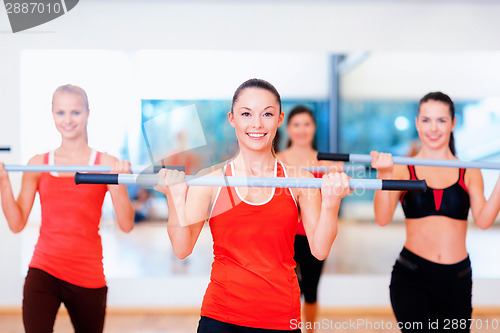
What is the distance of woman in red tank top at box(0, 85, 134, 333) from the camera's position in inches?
82.8

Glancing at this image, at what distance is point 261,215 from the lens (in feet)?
5.40

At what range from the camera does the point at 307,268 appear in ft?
10.5

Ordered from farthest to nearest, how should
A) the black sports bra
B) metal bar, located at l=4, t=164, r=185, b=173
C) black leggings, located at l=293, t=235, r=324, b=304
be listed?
black leggings, located at l=293, t=235, r=324, b=304 < the black sports bra < metal bar, located at l=4, t=164, r=185, b=173

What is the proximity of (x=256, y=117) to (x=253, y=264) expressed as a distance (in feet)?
1.64

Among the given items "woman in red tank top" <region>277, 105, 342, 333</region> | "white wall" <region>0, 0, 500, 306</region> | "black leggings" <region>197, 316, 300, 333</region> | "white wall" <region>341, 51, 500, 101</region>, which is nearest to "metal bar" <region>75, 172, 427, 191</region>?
"black leggings" <region>197, 316, 300, 333</region>

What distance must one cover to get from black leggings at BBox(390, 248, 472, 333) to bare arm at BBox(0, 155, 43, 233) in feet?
5.72

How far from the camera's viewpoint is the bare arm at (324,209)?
1.61 m

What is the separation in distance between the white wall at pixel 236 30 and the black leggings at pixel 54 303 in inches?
83.5

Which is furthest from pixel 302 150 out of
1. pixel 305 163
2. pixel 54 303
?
pixel 54 303

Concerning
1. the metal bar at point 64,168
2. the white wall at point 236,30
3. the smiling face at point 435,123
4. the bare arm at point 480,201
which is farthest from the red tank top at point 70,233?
the white wall at point 236,30

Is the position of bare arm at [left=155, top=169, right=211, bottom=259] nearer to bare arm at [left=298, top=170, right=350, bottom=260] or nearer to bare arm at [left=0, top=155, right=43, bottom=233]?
bare arm at [left=298, top=170, right=350, bottom=260]

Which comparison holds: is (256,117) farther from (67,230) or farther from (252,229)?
(67,230)

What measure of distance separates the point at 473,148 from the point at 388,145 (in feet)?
3.72

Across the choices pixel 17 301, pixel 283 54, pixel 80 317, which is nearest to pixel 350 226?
pixel 283 54
